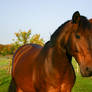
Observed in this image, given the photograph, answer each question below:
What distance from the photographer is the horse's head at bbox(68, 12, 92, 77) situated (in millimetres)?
2318

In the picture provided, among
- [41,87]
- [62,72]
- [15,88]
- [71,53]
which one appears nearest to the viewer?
[71,53]

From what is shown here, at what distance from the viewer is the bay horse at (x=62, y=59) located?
7.73 feet

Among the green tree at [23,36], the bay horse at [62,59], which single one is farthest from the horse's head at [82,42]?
the green tree at [23,36]

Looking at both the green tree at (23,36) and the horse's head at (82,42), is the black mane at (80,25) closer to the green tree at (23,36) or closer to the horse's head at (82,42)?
the horse's head at (82,42)

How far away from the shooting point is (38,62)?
3.17m

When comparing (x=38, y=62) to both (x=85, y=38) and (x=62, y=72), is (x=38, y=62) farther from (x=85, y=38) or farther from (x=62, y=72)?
(x=85, y=38)

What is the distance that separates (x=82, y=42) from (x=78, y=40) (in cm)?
6

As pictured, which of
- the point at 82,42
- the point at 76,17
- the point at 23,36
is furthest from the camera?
the point at 23,36

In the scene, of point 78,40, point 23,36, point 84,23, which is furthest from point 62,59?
point 23,36

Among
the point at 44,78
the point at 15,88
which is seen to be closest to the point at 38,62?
the point at 44,78

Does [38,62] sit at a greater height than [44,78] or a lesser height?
greater

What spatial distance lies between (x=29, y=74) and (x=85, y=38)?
1.46 meters

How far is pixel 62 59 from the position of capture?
2.78 meters

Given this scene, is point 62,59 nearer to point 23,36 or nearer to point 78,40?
point 78,40
